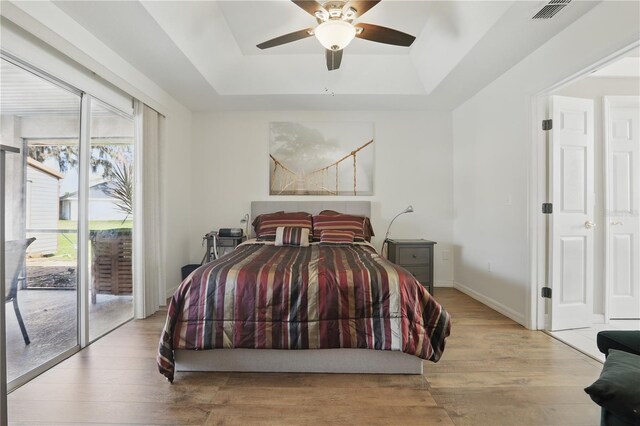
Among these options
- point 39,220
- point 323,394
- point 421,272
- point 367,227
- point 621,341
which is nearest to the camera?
point 621,341

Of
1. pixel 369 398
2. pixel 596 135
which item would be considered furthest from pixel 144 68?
pixel 596 135

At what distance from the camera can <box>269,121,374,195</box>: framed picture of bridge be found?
12.9 feet

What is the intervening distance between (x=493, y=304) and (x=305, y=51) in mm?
3498

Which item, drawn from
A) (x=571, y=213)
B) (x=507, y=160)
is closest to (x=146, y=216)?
(x=507, y=160)

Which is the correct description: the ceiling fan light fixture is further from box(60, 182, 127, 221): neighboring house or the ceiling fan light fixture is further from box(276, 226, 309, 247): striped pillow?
box(60, 182, 127, 221): neighboring house

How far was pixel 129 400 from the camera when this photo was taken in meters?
1.64

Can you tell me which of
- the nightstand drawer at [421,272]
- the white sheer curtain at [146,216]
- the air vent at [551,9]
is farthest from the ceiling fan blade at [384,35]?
the nightstand drawer at [421,272]

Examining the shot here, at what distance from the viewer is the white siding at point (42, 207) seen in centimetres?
199

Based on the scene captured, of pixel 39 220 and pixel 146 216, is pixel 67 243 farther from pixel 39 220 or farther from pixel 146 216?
pixel 146 216

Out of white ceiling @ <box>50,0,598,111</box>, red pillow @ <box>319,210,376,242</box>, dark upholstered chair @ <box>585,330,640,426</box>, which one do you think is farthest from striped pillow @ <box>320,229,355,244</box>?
dark upholstered chair @ <box>585,330,640,426</box>

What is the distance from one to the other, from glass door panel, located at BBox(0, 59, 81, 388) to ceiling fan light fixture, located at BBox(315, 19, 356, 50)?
6.46 feet

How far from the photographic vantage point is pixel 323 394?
5.54ft

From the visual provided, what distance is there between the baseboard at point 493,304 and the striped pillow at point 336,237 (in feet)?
5.46

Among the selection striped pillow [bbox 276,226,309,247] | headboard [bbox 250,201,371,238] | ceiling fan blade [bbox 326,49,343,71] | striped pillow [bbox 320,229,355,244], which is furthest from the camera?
headboard [bbox 250,201,371,238]
